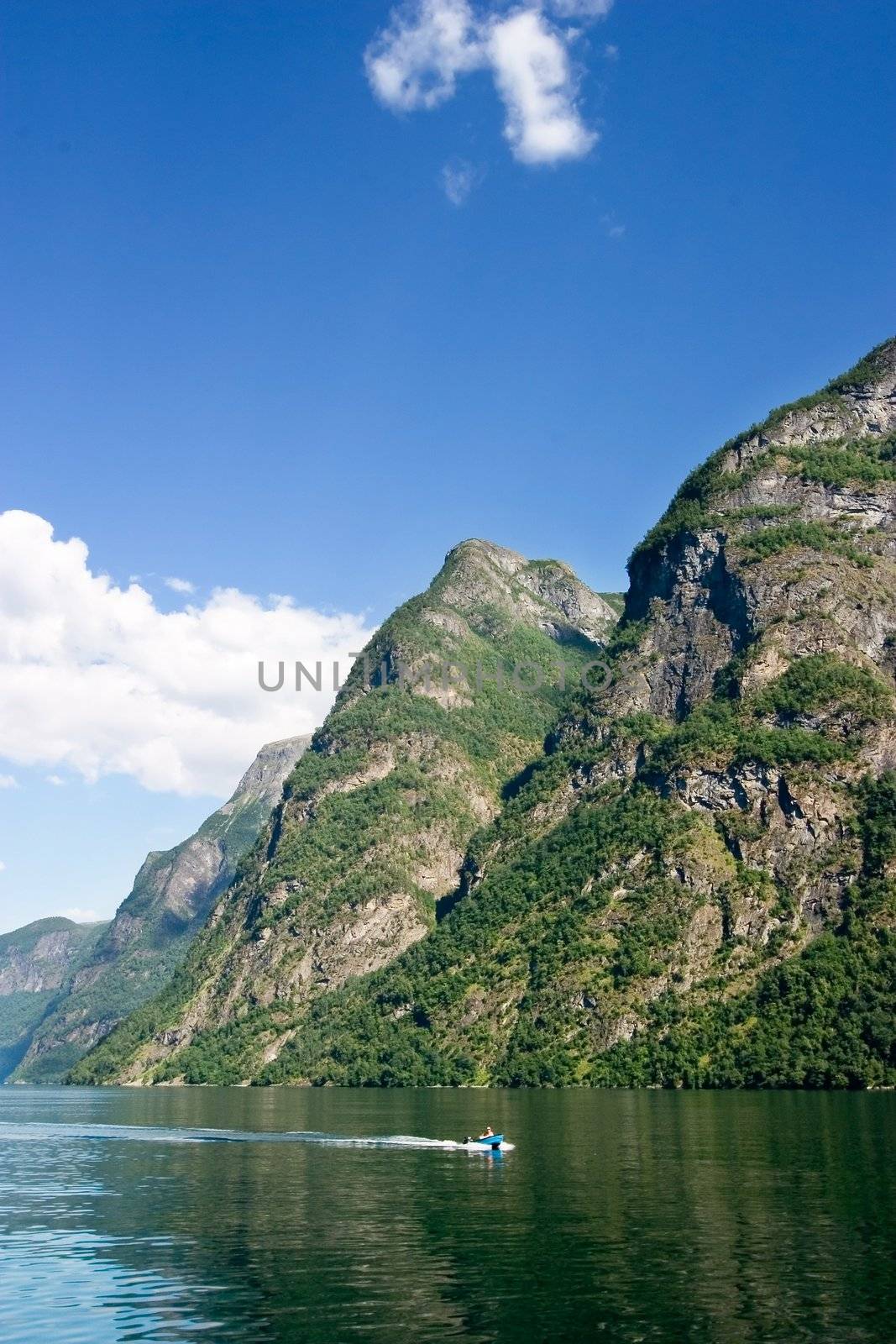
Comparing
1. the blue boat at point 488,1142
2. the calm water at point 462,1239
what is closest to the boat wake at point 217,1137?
the blue boat at point 488,1142

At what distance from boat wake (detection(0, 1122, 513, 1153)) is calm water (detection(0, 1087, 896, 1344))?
219cm

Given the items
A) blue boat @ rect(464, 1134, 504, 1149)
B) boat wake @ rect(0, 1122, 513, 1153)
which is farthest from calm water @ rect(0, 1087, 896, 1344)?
boat wake @ rect(0, 1122, 513, 1153)

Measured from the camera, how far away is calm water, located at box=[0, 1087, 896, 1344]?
3962 cm

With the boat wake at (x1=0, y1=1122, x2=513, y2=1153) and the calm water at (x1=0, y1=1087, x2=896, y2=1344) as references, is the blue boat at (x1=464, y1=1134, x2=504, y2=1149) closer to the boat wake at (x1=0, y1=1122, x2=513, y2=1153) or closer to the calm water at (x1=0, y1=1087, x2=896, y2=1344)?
the boat wake at (x1=0, y1=1122, x2=513, y2=1153)

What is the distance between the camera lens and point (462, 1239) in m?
54.7

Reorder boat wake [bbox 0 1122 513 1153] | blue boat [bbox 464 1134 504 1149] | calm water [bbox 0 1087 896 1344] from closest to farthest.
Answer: calm water [bbox 0 1087 896 1344] < blue boat [bbox 464 1134 504 1149] < boat wake [bbox 0 1122 513 1153]

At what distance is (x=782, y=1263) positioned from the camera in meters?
47.2

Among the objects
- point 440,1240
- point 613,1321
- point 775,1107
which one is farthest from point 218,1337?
point 775,1107

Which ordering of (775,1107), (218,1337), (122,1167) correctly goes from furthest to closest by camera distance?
(775,1107) < (122,1167) < (218,1337)

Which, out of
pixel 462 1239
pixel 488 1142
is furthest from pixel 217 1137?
pixel 462 1239

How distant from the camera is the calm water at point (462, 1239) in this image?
39.6 meters

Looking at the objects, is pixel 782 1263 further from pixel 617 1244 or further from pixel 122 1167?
pixel 122 1167

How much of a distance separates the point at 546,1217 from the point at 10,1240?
26.6m

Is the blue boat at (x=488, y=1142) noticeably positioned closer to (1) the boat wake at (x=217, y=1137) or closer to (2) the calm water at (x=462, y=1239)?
(1) the boat wake at (x=217, y=1137)
